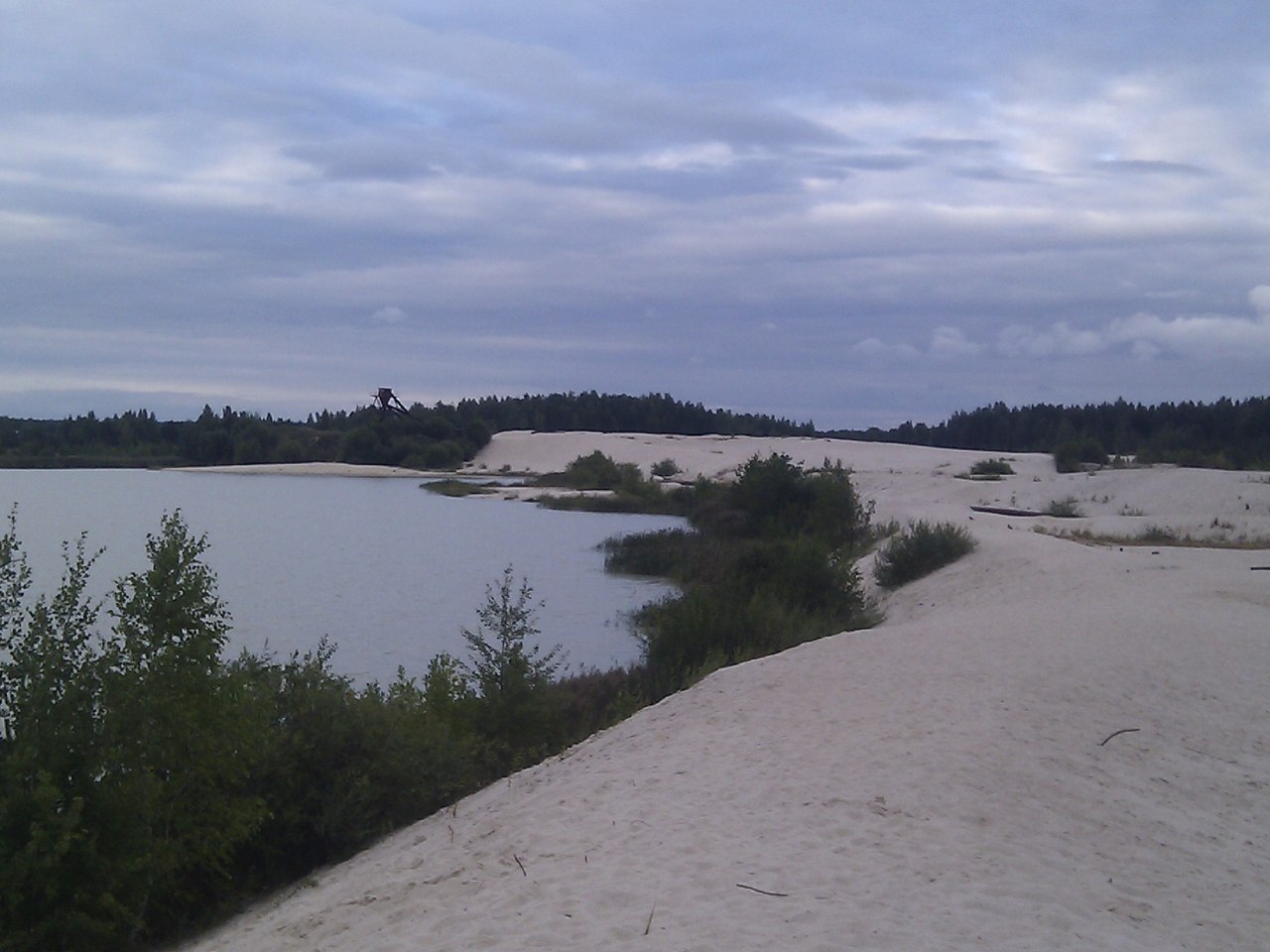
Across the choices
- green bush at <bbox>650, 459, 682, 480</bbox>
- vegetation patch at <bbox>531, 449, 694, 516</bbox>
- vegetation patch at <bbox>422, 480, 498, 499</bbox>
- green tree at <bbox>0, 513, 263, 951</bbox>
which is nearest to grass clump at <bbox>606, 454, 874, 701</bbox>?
green tree at <bbox>0, 513, 263, 951</bbox>

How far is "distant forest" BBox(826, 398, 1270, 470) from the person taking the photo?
5400 centimetres

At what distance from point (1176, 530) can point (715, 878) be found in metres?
24.7

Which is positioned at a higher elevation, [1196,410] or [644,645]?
[1196,410]

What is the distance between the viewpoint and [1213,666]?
12523 mm

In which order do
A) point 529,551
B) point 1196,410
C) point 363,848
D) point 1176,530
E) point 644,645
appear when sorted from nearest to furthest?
point 363,848 < point 644,645 < point 1176,530 < point 529,551 < point 1196,410

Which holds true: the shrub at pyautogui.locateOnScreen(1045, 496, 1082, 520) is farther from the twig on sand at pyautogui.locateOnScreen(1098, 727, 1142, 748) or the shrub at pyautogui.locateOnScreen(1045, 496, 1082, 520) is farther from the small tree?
the twig on sand at pyautogui.locateOnScreen(1098, 727, 1142, 748)

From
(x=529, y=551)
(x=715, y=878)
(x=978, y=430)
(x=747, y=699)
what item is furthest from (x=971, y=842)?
(x=978, y=430)

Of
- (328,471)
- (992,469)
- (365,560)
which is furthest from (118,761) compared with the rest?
(328,471)

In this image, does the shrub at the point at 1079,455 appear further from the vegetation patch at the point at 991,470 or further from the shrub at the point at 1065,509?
the shrub at the point at 1065,509

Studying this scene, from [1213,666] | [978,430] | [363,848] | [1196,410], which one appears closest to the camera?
[363,848]

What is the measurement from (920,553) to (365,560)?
14153mm

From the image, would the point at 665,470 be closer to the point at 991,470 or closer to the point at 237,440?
the point at 991,470

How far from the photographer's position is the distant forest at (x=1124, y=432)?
54.0 meters

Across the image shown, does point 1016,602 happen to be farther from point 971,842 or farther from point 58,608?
point 58,608
